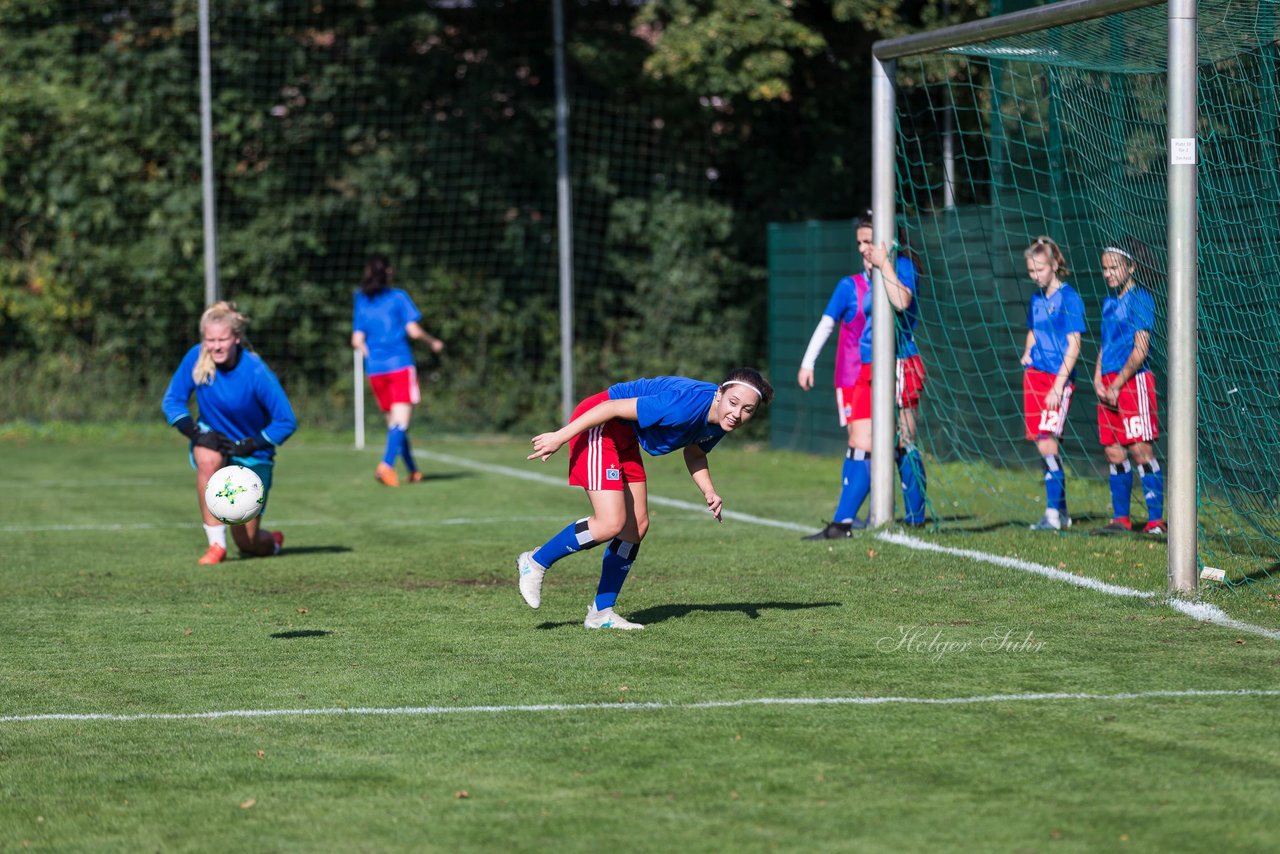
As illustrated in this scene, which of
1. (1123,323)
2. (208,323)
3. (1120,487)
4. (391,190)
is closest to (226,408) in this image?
(208,323)

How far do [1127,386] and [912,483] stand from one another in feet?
4.77

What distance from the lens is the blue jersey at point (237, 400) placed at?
991 centimetres

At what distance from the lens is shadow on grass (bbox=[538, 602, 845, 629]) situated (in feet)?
25.2

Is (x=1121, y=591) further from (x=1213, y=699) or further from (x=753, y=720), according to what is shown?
(x=753, y=720)

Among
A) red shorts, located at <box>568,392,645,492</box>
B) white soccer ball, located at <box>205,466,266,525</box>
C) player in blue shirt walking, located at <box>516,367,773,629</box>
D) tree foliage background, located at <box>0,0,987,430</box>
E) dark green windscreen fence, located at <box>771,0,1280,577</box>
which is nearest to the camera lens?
player in blue shirt walking, located at <box>516,367,773,629</box>

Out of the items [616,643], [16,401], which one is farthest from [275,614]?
[16,401]

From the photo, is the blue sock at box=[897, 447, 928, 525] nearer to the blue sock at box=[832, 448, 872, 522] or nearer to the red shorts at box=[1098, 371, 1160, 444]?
the blue sock at box=[832, 448, 872, 522]

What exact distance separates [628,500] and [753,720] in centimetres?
194

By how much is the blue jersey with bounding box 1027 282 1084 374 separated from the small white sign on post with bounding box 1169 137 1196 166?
2590 millimetres

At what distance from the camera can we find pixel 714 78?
18.3 m

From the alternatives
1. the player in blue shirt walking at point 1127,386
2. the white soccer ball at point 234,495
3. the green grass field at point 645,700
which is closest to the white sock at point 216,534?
the green grass field at point 645,700

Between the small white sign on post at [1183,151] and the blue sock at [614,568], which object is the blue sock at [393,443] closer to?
the blue sock at [614,568]

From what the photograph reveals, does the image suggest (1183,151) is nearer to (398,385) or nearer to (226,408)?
(226,408)

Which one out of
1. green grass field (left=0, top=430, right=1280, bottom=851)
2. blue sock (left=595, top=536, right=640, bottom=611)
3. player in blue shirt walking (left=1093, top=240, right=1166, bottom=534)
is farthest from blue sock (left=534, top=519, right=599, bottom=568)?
player in blue shirt walking (left=1093, top=240, right=1166, bottom=534)
